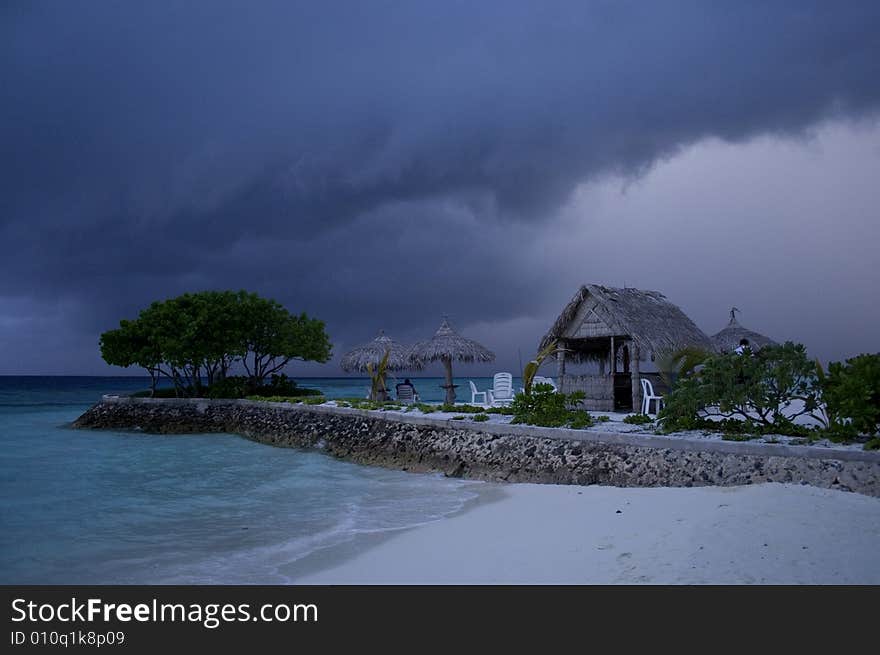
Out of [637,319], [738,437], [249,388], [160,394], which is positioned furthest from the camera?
[160,394]

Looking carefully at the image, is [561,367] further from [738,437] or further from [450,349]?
[738,437]

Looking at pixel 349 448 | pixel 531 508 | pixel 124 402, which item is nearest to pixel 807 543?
pixel 531 508

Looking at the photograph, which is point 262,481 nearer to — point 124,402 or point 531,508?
point 531,508

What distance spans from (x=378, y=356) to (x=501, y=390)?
730 centimetres

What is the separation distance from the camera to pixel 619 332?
15328 millimetres

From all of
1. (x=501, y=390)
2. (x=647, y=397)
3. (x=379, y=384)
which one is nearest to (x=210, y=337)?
(x=379, y=384)

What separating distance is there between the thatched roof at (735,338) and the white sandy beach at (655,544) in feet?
48.7

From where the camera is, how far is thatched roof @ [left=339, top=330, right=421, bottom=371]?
24.8 metres

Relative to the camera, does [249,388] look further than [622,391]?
Yes

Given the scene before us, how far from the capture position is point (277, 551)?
6609 millimetres

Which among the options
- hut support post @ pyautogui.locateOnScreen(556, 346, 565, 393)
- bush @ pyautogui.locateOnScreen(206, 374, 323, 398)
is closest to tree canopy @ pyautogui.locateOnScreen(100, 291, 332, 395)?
bush @ pyautogui.locateOnScreen(206, 374, 323, 398)

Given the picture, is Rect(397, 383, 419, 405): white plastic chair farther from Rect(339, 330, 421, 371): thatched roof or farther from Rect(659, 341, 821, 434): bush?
Rect(659, 341, 821, 434): bush

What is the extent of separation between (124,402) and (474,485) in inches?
789

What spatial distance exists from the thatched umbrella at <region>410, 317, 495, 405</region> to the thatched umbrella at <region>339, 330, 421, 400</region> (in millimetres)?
702
